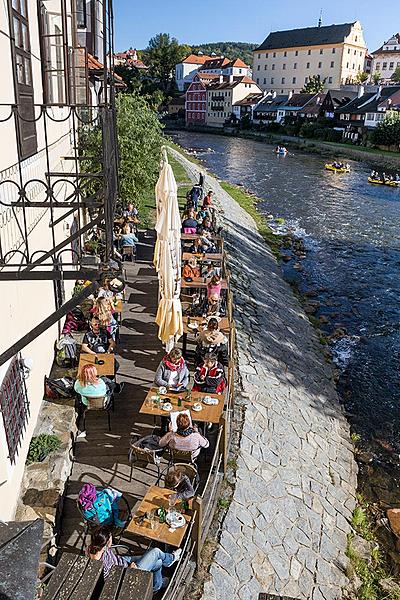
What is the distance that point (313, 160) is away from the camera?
58.0m

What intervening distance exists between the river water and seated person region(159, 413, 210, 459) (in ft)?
14.8

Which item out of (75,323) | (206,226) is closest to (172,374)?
(75,323)

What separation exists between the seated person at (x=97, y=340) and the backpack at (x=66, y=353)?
27 centimetres

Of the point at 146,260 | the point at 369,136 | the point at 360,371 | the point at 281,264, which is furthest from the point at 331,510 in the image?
the point at 369,136

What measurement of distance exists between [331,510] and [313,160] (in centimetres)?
5387

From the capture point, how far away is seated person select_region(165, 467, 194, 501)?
6516mm

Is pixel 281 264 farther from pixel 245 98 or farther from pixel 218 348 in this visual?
pixel 245 98

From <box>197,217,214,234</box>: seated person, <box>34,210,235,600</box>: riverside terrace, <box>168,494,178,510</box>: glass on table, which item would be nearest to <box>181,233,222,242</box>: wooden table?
<box>197,217,214,234</box>: seated person

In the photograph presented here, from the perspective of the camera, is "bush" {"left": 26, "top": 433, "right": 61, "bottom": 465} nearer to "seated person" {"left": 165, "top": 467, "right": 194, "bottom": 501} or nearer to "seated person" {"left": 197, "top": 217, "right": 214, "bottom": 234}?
"seated person" {"left": 165, "top": 467, "right": 194, "bottom": 501}

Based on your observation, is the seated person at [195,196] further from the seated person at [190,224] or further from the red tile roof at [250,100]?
the red tile roof at [250,100]

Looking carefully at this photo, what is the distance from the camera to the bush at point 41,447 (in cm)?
737

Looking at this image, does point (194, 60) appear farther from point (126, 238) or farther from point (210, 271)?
point (210, 271)

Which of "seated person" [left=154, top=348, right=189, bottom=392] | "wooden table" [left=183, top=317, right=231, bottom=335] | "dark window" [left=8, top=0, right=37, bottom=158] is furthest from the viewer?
"wooden table" [left=183, top=317, right=231, bottom=335]

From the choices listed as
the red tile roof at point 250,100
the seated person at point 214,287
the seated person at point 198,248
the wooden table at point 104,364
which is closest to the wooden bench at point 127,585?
the wooden table at point 104,364
